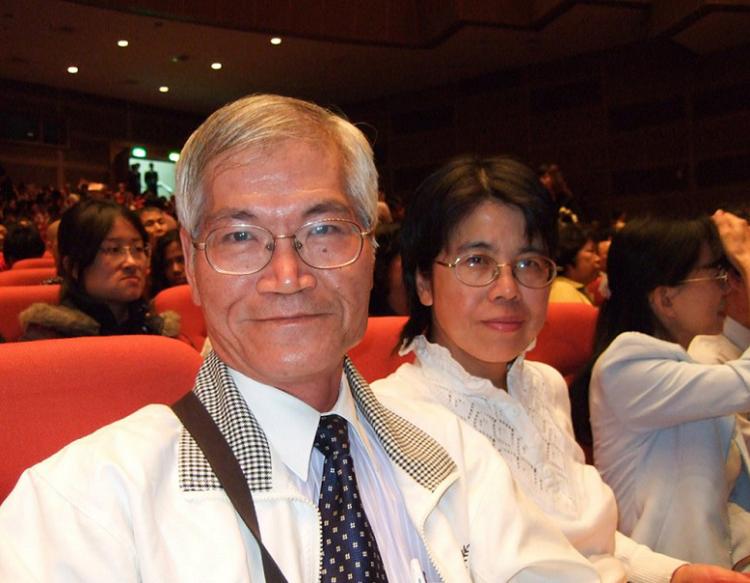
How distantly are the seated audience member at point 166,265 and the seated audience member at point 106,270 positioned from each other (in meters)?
0.90

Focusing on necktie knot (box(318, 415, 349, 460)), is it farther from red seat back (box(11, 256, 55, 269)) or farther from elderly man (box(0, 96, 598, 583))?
red seat back (box(11, 256, 55, 269))

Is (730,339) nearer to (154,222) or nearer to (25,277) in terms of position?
(25,277)

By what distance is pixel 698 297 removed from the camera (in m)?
2.04

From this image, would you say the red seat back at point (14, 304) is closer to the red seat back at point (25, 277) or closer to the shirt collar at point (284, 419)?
the red seat back at point (25, 277)

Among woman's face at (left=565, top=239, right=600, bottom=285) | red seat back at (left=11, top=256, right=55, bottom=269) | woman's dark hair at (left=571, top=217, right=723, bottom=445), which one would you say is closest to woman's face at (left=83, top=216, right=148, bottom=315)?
woman's dark hair at (left=571, top=217, right=723, bottom=445)

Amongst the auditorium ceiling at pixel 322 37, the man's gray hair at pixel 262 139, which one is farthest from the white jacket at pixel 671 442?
the auditorium ceiling at pixel 322 37

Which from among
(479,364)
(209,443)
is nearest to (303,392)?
(209,443)

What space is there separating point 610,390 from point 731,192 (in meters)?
9.55

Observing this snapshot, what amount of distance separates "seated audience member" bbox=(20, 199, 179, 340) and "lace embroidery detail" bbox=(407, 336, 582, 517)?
5.26ft

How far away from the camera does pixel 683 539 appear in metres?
1.86

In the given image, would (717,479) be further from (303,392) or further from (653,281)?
(303,392)

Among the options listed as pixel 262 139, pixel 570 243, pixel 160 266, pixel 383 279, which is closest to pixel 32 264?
pixel 160 266

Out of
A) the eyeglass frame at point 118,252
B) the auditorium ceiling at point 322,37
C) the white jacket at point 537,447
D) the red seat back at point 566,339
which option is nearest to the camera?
the white jacket at point 537,447

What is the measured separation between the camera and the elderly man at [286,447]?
878 mm
